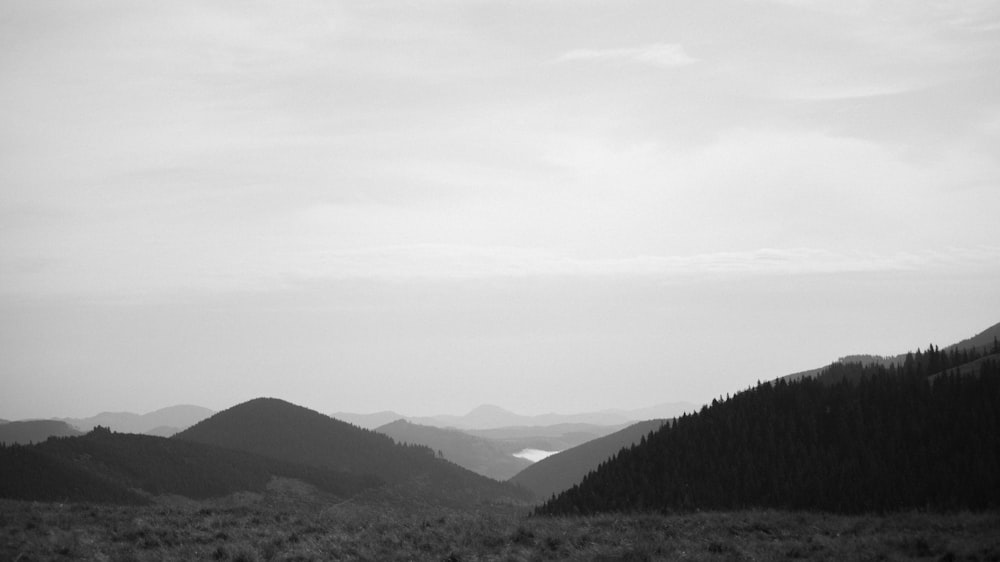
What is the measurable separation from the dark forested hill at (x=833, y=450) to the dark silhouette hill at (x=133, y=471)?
79.2 m

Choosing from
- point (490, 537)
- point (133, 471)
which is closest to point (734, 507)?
point (490, 537)

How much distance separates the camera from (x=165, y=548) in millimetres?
33406

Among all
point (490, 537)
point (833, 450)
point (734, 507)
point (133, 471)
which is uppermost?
point (833, 450)

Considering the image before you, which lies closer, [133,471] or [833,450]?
[833,450]

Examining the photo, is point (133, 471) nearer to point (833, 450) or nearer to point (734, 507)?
point (734, 507)

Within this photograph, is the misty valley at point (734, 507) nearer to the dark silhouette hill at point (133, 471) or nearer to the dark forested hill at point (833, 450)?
the dark forested hill at point (833, 450)

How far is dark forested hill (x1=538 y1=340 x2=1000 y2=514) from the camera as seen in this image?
5231cm

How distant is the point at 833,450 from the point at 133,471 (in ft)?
444

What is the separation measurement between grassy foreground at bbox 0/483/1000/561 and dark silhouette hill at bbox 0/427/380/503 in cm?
7950

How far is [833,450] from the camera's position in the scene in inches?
2441

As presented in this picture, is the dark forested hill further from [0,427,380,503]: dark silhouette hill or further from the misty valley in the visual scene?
[0,427,380,503]: dark silhouette hill

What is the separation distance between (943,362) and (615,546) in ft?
197

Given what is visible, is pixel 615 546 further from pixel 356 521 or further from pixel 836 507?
pixel 836 507

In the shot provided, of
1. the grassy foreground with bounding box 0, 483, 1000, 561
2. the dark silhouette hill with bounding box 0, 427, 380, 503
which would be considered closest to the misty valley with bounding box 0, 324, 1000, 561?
the grassy foreground with bounding box 0, 483, 1000, 561
